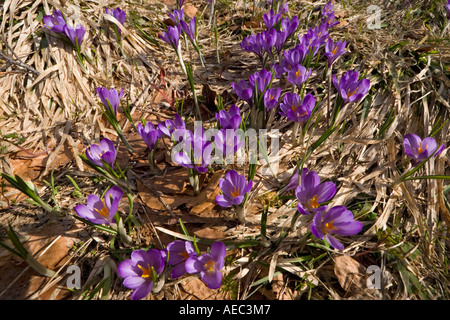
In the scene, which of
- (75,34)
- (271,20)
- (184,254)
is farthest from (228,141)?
(75,34)

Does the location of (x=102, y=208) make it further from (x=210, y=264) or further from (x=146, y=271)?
(x=210, y=264)

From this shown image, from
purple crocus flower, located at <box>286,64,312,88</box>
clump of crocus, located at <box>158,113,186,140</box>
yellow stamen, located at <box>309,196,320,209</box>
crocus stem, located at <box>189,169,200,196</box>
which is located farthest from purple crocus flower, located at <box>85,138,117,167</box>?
purple crocus flower, located at <box>286,64,312,88</box>

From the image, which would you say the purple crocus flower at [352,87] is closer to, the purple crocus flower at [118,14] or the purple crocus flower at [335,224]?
the purple crocus flower at [335,224]

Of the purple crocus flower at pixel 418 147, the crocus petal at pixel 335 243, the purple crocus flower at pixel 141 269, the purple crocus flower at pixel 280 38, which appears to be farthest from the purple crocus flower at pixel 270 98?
the purple crocus flower at pixel 141 269

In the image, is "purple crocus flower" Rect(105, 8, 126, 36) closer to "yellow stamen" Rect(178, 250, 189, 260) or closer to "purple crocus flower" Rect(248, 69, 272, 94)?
"purple crocus flower" Rect(248, 69, 272, 94)

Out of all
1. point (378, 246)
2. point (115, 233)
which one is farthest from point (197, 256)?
point (378, 246)

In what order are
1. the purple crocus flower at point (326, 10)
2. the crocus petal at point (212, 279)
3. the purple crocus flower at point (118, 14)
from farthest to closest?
1. the purple crocus flower at point (326, 10)
2. the purple crocus flower at point (118, 14)
3. the crocus petal at point (212, 279)

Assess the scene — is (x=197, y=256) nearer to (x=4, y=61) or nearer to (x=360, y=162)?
(x=360, y=162)
